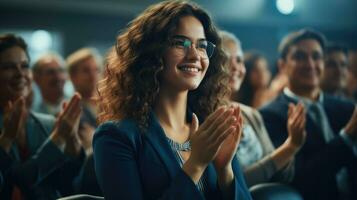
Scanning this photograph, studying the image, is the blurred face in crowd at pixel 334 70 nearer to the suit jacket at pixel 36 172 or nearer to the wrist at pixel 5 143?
the suit jacket at pixel 36 172

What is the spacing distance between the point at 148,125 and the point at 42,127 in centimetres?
85

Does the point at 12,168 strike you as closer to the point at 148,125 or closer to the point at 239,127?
the point at 148,125

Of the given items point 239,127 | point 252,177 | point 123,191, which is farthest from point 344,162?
point 123,191

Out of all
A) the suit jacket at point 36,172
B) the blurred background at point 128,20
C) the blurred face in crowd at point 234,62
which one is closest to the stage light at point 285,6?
the blurred background at point 128,20

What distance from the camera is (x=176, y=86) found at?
4.81ft

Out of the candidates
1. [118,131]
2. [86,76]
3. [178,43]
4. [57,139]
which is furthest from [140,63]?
[86,76]

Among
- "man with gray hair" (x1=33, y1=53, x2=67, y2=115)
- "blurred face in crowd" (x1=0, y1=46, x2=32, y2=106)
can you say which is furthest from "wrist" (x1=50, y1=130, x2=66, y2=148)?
"man with gray hair" (x1=33, y1=53, x2=67, y2=115)

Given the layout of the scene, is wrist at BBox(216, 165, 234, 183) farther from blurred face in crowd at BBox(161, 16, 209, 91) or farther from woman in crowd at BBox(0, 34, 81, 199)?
woman in crowd at BBox(0, 34, 81, 199)

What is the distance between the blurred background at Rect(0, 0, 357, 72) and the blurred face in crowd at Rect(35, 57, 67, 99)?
2.70 m

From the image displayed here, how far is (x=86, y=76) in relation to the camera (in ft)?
10.4

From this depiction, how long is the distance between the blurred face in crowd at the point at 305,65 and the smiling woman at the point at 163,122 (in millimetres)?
1028

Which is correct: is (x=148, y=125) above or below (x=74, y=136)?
above

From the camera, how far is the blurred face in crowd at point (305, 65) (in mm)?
2488

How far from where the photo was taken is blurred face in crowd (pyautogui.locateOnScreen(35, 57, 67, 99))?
3316 mm
